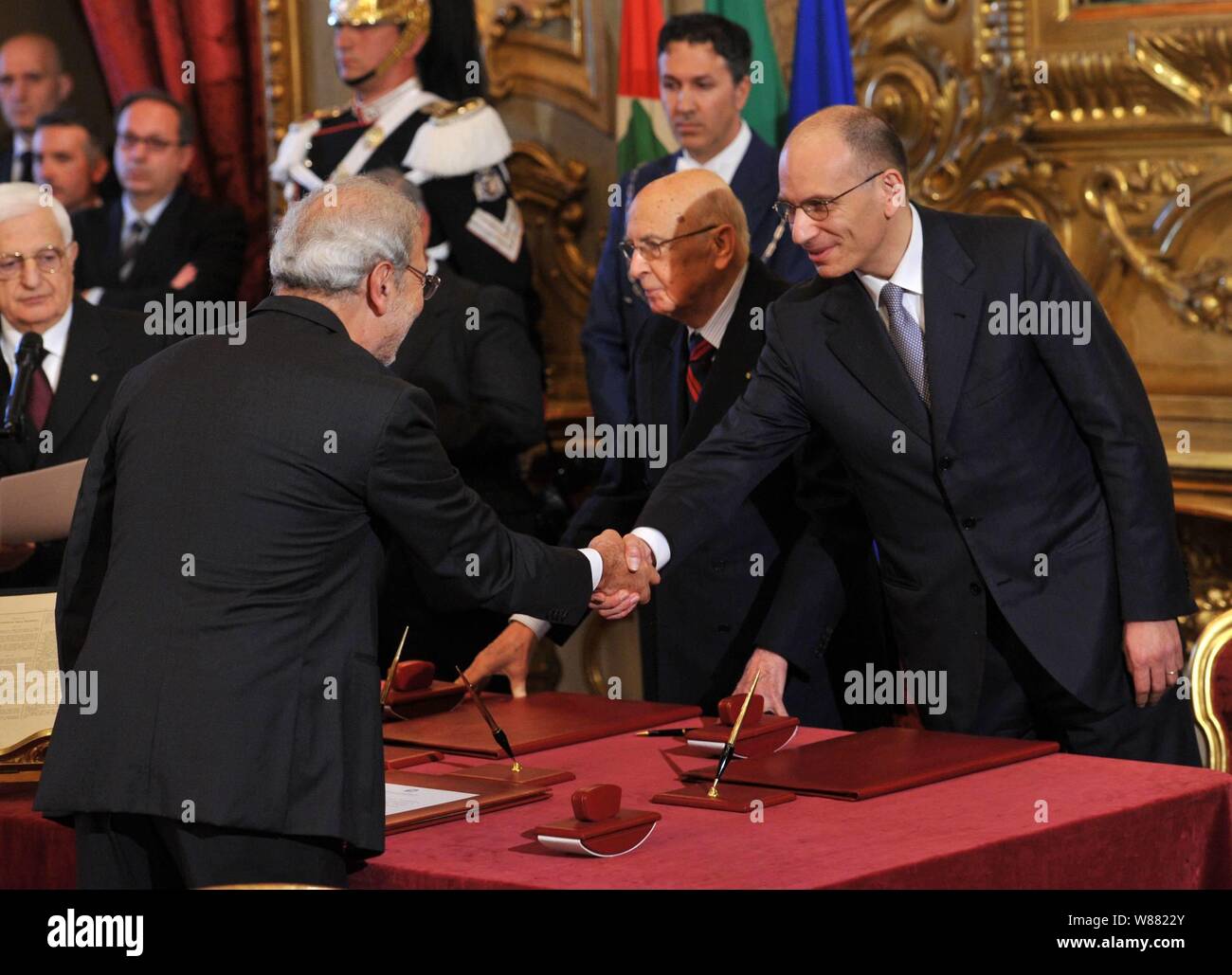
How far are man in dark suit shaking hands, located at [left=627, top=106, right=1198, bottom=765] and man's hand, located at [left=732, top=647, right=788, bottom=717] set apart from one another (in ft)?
0.76

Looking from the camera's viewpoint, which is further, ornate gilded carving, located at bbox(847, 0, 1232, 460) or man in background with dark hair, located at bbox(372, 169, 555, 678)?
ornate gilded carving, located at bbox(847, 0, 1232, 460)

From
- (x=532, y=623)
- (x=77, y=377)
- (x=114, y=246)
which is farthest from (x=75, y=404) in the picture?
(x=114, y=246)

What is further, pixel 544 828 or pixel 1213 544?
pixel 1213 544

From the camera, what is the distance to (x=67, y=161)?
6.55 metres

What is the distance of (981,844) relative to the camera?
248 centimetres

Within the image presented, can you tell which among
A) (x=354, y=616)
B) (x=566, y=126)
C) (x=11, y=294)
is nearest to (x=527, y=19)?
(x=566, y=126)

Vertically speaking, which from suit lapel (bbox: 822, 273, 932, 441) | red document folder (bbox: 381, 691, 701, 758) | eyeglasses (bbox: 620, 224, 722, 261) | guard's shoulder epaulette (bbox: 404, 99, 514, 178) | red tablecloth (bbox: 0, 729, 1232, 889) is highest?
guard's shoulder epaulette (bbox: 404, 99, 514, 178)

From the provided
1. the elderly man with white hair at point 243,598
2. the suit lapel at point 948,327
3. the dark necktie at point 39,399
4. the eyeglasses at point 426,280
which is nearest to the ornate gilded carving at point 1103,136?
the suit lapel at point 948,327

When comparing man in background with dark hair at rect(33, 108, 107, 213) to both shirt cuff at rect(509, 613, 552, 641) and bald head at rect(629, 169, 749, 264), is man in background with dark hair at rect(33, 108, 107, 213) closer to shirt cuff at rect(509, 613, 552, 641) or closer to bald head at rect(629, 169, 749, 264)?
bald head at rect(629, 169, 749, 264)

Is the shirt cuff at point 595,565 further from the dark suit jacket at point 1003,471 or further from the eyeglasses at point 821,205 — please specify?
the eyeglasses at point 821,205

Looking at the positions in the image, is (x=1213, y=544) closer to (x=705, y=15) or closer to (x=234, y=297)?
(x=705, y=15)

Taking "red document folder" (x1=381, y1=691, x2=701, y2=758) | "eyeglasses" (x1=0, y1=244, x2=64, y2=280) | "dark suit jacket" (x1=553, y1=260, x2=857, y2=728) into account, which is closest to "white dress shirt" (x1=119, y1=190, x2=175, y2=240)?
"eyeglasses" (x1=0, y1=244, x2=64, y2=280)

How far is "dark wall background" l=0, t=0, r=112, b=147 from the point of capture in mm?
7230

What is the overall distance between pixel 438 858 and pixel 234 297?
4.28 m
